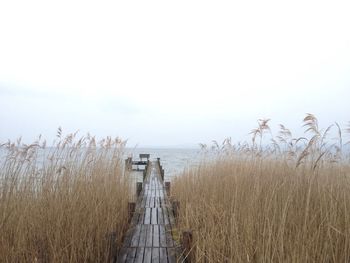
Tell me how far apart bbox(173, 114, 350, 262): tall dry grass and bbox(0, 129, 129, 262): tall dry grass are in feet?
3.22

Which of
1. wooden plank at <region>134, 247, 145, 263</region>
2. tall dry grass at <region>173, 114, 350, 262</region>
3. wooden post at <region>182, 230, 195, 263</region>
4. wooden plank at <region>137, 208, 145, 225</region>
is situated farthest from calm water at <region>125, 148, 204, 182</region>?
wooden post at <region>182, 230, 195, 263</region>

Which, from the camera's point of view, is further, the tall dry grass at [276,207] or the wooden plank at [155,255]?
the wooden plank at [155,255]

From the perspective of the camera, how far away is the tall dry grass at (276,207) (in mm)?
1835

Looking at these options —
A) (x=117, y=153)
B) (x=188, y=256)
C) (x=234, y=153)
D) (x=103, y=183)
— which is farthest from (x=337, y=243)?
(x=234, y=153)

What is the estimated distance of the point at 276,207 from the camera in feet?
7.00

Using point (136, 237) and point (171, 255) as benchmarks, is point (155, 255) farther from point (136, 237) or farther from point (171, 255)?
point (136, 237)

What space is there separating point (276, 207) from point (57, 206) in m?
2.03

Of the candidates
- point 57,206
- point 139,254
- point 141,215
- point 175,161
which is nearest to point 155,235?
point 139,254

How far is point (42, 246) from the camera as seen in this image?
2.44 m

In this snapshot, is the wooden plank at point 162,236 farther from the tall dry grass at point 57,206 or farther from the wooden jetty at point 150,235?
the tall dry grass at point 57,206

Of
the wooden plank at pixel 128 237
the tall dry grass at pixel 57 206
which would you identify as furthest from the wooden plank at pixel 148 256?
the tall dry grass at pixel 57 206

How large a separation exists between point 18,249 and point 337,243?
246 centimetres

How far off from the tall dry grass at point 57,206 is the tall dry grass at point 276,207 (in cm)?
98

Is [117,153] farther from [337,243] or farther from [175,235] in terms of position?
[337,243]
